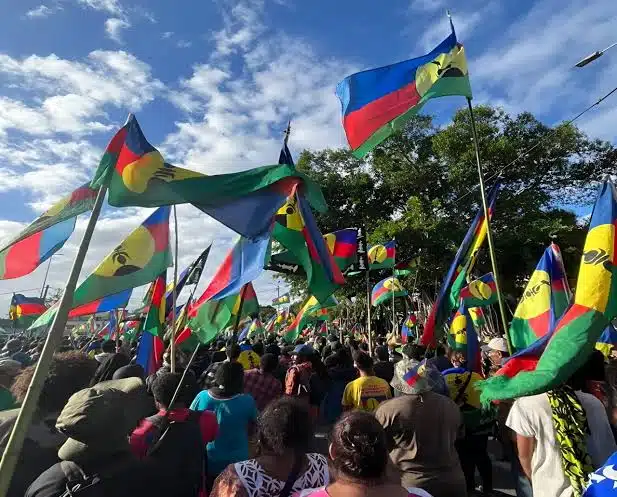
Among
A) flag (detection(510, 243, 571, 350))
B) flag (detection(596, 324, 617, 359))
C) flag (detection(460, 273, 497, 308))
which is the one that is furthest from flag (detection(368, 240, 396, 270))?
flag (detection(510, 243, 571, 350))

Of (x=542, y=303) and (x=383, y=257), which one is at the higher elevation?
(x=383, y=257)

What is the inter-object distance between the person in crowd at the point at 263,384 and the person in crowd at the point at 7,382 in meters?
2.40

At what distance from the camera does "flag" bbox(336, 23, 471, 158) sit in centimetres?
500

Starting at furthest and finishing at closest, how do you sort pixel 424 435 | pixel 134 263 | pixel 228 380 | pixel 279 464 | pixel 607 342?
pixel 607 342, pixel 134 263, pixel 228 380, pixel 424 435, pixel 279 464

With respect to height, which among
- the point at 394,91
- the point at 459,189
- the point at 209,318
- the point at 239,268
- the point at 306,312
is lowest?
the point at 209,318

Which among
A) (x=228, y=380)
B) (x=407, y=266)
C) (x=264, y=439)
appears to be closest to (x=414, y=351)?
(x=228, y=380)

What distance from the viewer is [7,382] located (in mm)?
4004

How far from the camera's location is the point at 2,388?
386 centimetres

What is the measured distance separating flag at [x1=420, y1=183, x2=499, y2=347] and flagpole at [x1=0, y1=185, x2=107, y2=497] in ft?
12.1

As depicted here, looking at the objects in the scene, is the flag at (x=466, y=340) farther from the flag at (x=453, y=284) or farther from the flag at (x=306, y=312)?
the flag at (x=306, y=312)

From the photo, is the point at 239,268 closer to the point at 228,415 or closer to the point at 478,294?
the point at 228,415

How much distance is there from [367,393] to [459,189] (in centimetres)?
1886

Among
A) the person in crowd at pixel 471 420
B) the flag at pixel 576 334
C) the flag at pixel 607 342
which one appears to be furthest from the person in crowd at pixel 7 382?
the flag at pixel 607 342

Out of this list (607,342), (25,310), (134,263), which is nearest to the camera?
(134,263)
